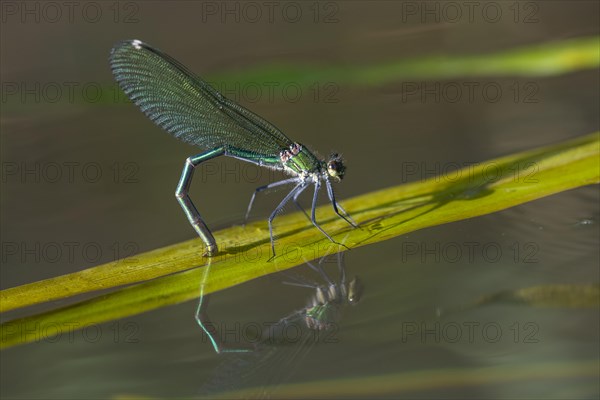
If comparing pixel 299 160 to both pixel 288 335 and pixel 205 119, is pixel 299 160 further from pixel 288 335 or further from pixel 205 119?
pixel 288 335

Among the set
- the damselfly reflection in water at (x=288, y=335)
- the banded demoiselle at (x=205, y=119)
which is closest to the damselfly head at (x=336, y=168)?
the banded demoiselle at (x=205, y=119)

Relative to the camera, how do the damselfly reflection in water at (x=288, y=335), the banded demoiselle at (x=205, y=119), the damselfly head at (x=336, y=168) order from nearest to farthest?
1. the damselfly reflection in water at (x=288, y=335)
2. the damselfly head at (x=336, y=168)
3. the banded demoiselle at (x=205, y=119)

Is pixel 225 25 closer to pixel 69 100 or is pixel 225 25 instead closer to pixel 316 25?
pixel 316 25

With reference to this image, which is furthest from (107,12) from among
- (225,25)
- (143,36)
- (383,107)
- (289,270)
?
(289,270)

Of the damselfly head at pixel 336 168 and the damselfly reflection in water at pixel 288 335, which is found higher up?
the damselfly head at pixel 336 168

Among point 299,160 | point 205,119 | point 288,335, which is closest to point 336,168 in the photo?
point 299,160

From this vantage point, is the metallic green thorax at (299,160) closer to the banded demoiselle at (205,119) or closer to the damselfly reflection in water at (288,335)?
→ the banded demoiselle at (205,119)

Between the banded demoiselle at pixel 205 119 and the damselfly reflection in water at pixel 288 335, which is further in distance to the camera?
the banded demoiselle at pixel 205 119
